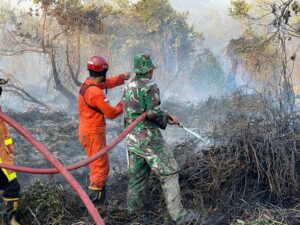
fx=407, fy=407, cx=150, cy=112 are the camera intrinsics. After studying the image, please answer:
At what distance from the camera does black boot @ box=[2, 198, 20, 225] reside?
436cm

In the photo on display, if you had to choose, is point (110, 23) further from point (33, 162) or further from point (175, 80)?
point (33, 162)

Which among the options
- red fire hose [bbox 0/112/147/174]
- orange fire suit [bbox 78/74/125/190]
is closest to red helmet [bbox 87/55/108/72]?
orange fire suit [bbox 78/74/125/190]

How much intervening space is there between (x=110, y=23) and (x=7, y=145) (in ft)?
33.3

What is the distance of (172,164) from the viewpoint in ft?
14.6

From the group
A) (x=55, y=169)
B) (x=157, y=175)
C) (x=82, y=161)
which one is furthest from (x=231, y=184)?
(x=55, y=169)

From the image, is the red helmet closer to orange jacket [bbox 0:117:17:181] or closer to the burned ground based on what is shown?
orange jacket [bbox 0:117:17:181]

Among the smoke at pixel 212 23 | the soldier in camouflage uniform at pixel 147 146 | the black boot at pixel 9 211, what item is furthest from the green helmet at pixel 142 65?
the smoke at pixel 212 23

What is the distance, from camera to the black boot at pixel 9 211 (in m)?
4.36

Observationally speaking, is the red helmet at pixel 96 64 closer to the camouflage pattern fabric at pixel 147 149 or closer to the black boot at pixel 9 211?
the camouflage pattern fabric at pixel 147 149

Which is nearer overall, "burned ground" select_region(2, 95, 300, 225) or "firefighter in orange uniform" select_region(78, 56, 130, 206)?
"burned ground" select_region(2, 95, 300, 225)

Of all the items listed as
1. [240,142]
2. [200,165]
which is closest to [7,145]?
[200,165]

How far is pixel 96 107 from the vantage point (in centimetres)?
482

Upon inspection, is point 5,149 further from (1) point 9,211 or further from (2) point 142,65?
(2) point 142,65

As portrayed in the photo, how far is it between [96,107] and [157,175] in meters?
1.12
